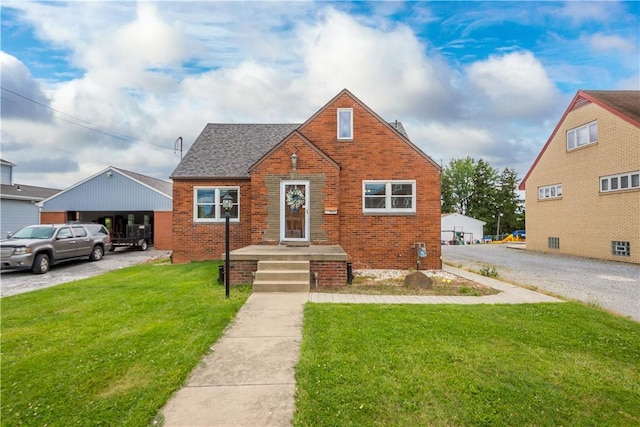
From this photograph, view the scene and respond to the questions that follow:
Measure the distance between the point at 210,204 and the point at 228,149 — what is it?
9.76ft

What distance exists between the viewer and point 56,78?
12117 mm

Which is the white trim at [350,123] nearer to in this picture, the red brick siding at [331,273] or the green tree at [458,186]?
the red brick siding at [331,273]

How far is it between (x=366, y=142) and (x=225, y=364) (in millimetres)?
9364

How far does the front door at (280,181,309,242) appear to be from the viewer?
10.9 metres

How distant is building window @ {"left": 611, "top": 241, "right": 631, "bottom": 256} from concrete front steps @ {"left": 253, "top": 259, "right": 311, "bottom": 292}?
1502 cm

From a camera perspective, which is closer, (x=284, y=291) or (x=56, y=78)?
(x=284, y=291)

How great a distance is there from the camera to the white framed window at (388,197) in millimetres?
11312

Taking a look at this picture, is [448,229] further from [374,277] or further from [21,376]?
[21,376]

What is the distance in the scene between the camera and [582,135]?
1634cm

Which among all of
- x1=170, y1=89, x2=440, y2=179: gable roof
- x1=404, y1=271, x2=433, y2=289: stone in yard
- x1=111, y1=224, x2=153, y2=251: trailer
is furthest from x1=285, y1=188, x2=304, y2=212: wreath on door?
x1=111, y1=224, x2=153, y2=251: trailer

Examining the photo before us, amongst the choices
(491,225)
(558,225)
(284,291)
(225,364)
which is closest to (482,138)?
(491,225)

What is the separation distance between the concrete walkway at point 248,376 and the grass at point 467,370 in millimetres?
218

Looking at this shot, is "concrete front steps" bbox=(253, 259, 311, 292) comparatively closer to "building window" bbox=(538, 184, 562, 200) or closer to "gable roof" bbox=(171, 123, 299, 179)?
"gable roof" bbox=(171, 123, 299, 179)

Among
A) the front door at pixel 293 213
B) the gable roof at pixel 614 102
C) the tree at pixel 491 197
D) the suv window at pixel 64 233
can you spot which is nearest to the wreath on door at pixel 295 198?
the front door at pixel 293 213
